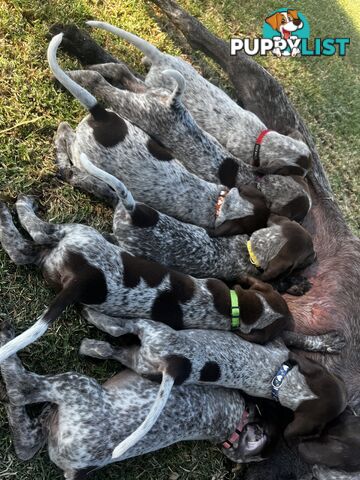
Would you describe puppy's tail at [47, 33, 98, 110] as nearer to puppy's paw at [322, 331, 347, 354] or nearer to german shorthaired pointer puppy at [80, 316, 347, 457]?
german shorthaired pointer puppy at [80, 316, 347, 457]

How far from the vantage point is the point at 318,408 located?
4.12 metres

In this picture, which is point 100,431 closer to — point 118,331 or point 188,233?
point 118,331

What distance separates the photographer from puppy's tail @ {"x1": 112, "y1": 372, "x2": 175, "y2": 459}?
3281 mm

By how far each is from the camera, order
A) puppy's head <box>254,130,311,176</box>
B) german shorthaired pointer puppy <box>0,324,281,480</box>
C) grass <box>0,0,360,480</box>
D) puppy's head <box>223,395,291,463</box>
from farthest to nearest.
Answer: puppy's head <box>254,130,311,176</box> < puppy's head <box>223,395,291,463</box> < grass <box>0,0,360,480</box> < german shorthaired pointer puppy <box>0,324,281,480</box>

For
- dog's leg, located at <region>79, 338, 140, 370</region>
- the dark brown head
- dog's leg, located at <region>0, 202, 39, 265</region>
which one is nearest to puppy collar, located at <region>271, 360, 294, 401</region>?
the dark brown head

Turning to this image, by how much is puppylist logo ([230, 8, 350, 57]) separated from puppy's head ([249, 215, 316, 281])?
2794mm

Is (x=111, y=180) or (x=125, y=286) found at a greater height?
(x=111, y=180)

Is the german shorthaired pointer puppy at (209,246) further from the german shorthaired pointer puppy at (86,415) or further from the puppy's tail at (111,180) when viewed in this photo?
the german shorthaired pointer puppy at (86,415)

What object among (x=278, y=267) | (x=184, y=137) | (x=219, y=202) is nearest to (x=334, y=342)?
(x=278, y=267)

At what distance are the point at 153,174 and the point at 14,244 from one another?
1.26 meters

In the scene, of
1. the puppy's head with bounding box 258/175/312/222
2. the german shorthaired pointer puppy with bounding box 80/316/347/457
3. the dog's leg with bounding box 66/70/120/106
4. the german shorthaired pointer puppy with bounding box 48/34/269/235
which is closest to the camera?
the german shorthaired pointer puppy with bounding box 80/316/347/457

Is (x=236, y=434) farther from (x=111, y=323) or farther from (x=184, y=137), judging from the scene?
(x=184, y=137)

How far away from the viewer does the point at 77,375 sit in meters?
3.86

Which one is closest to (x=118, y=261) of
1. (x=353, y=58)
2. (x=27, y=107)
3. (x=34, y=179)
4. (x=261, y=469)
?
(x=34, y=179)
